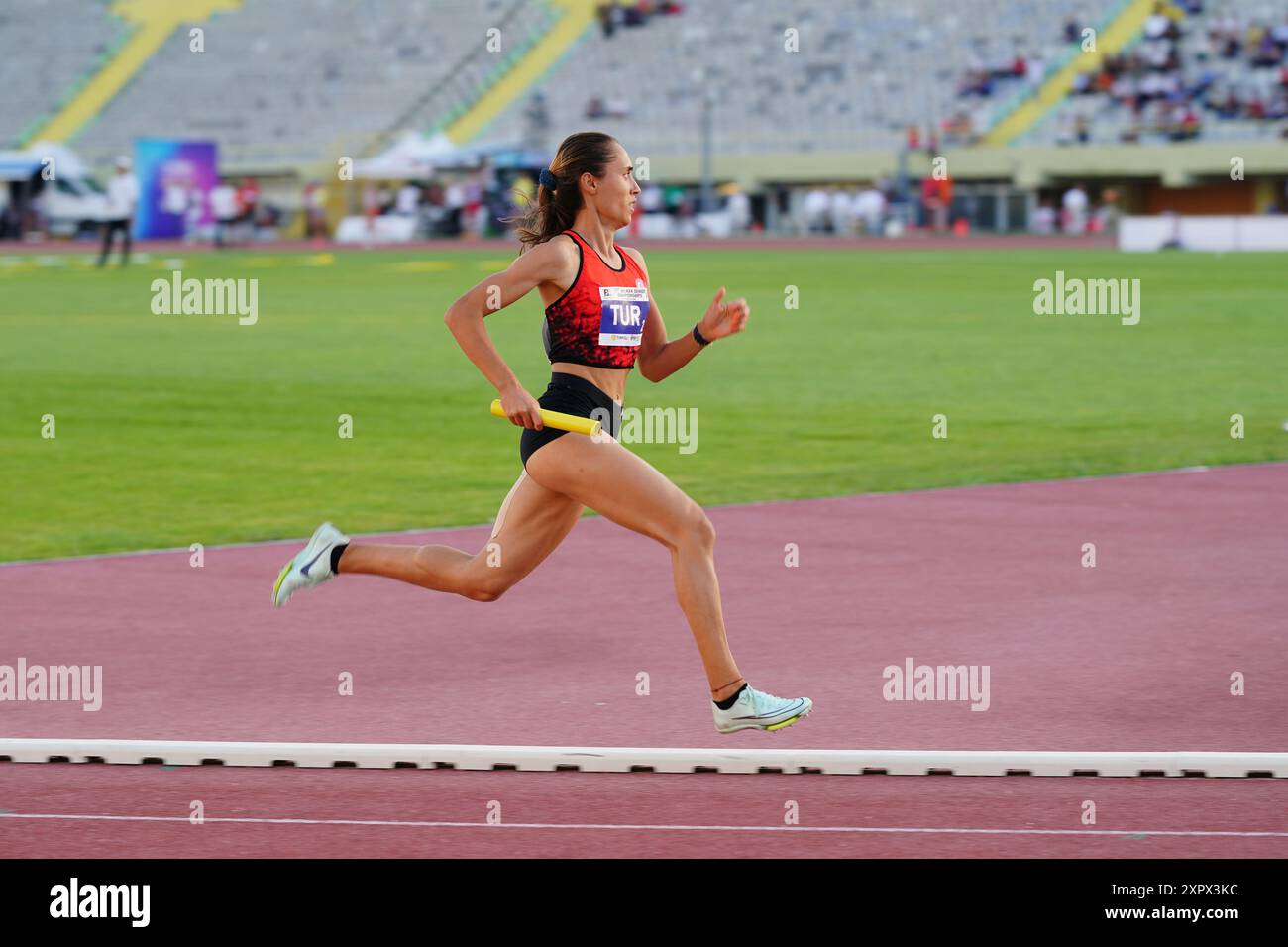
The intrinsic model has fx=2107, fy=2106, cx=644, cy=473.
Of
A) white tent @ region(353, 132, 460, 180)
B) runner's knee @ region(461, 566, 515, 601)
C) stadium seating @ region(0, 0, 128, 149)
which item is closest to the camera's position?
runner's knee @ region(461, 566, 515, 601)

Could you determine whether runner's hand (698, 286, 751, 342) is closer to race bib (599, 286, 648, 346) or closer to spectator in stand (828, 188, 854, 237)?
race bib (599, 286, 648, 346)

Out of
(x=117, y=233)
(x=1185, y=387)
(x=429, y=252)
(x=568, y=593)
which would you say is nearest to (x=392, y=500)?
(x=568, y=593)

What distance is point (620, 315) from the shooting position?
6.71 metres

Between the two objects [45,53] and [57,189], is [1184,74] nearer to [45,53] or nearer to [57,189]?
[57,189]

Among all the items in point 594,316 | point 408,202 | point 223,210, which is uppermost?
point 408,202

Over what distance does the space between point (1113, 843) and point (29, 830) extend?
9.45 ft

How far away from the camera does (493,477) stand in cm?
1402

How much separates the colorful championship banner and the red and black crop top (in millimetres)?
53541

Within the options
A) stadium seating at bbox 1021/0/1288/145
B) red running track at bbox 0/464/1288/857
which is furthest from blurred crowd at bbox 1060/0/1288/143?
red running track at bbox 0/464/1288/857

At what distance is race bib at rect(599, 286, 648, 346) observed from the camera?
6.68 metres

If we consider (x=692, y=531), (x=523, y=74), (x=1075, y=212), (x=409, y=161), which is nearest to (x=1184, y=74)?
(x=1075, y=212)

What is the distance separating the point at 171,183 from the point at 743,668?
53.3m

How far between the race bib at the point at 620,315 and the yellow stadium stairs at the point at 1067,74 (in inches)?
2175

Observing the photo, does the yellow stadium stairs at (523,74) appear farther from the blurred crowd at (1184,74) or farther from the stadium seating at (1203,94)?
the blurred crowd at (1184,74)
